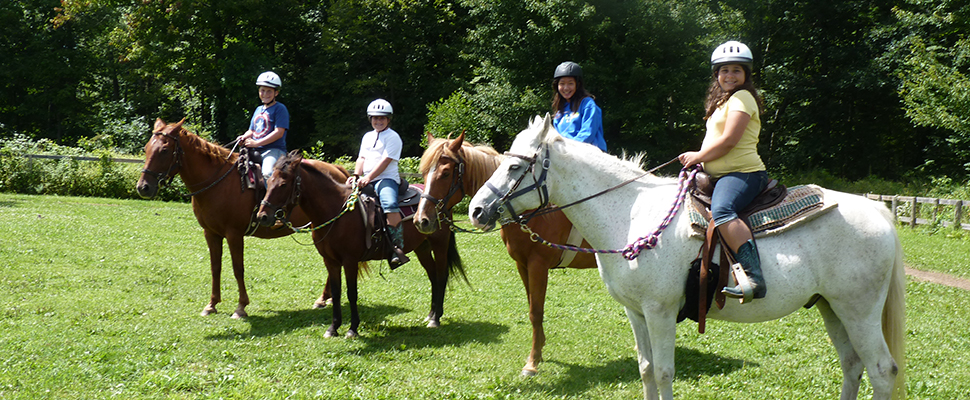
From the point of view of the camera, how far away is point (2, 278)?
30.1 feet

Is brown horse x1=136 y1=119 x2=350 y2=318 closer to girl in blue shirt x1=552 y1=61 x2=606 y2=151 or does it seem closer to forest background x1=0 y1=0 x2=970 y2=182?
girl in blue shirt x1=552 y1=61 x2=606 y2=151

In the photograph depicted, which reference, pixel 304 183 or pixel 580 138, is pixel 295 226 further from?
pixel 580 138

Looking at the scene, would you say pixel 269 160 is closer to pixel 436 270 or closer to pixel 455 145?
pixel 436 270

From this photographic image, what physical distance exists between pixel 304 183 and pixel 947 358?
7143 millimetres

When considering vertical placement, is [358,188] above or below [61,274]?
above

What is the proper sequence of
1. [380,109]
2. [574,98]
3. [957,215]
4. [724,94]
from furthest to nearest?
[957,215], [380,109], [574,98], [724,94]

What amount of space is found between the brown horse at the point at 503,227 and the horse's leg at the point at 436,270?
6.32ft

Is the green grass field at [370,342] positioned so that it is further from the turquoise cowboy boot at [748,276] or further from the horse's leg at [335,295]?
the turquoise cowboy boot at [748,276]

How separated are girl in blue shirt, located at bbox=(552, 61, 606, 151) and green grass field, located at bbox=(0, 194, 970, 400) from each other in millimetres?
2320

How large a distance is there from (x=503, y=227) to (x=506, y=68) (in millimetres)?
24674

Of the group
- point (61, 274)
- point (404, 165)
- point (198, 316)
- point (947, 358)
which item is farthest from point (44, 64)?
point (947, 358)

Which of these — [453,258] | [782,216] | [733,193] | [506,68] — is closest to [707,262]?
[733,193]

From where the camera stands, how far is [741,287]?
12.3 feet

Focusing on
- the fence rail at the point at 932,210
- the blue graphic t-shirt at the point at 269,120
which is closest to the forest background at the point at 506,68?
the fence rail at the point at 932,210
